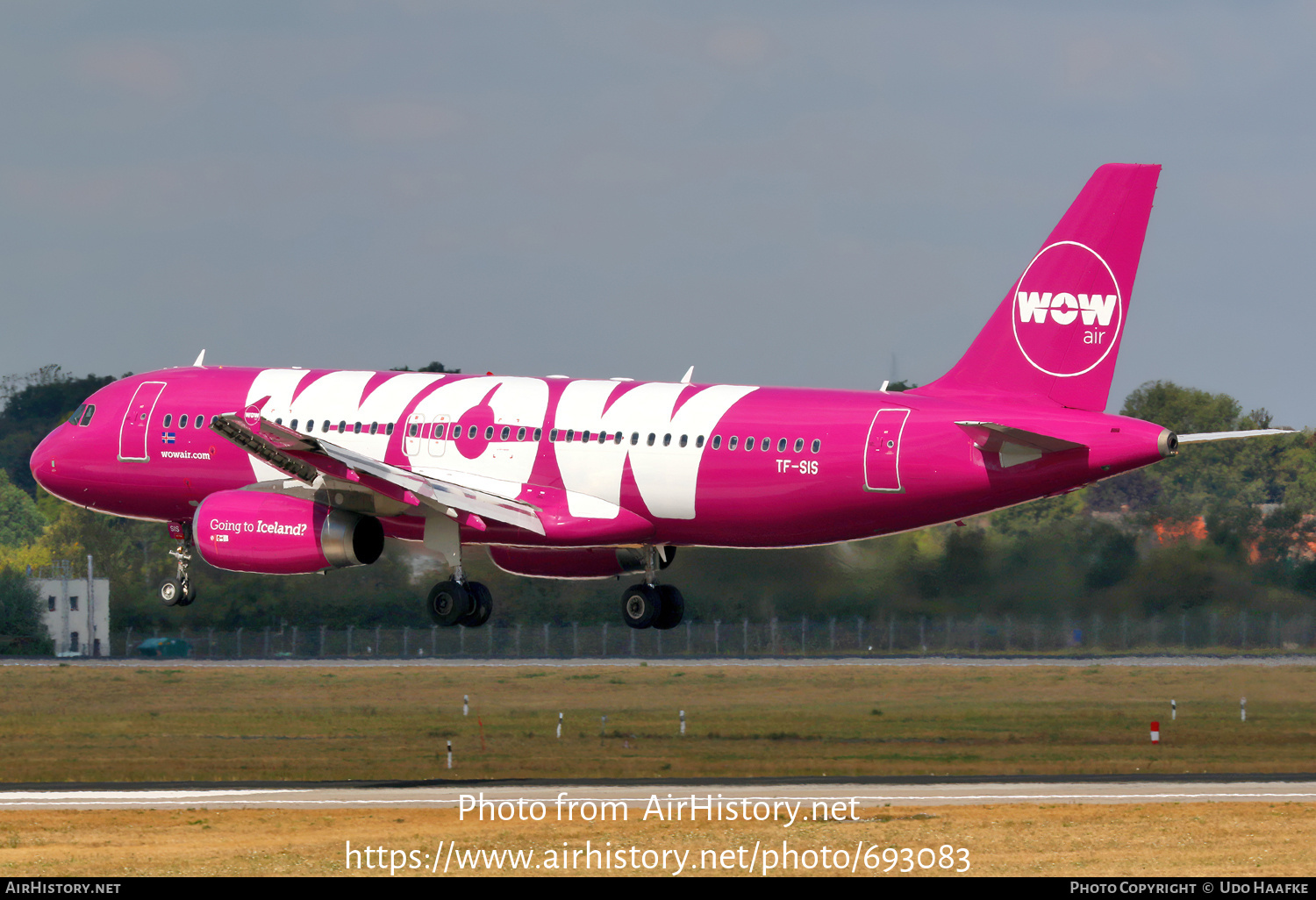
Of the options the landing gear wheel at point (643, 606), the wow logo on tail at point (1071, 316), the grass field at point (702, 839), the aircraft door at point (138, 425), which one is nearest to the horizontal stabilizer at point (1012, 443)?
the wow logo on tail at point (1071, 316)

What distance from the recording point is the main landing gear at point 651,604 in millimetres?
52969

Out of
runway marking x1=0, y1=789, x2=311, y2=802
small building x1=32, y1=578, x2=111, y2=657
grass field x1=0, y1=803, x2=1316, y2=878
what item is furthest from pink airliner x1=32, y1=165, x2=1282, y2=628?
small building x1=32, y1=578, x2=111, y2=657

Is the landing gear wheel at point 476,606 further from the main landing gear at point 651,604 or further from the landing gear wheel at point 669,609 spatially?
the landing gear wheel at point 669,609

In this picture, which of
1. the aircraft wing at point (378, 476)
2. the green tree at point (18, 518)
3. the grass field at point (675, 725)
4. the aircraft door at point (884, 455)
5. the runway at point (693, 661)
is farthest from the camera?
the green tree at point (18, 518)

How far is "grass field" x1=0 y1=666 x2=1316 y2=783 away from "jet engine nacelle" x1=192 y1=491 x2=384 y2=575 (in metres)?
16.1

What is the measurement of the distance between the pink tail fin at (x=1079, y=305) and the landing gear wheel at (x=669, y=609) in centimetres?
960

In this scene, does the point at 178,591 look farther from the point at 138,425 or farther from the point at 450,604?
the point at 450,604

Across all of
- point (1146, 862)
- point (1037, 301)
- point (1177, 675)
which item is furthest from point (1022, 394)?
point (1177, 675)

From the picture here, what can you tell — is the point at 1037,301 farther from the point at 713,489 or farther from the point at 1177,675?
the point at 1177,675

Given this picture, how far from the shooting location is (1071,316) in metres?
48.5

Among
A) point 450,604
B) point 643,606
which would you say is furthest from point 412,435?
point 643,606

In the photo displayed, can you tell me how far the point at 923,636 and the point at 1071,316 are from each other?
24565 millimetres

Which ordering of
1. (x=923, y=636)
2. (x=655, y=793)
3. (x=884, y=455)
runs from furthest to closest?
1. (x=923, y=636)
2. (x=655, y=793)
3. (x=884, y=455)

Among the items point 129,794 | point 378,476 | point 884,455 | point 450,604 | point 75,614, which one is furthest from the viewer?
point 75,614
